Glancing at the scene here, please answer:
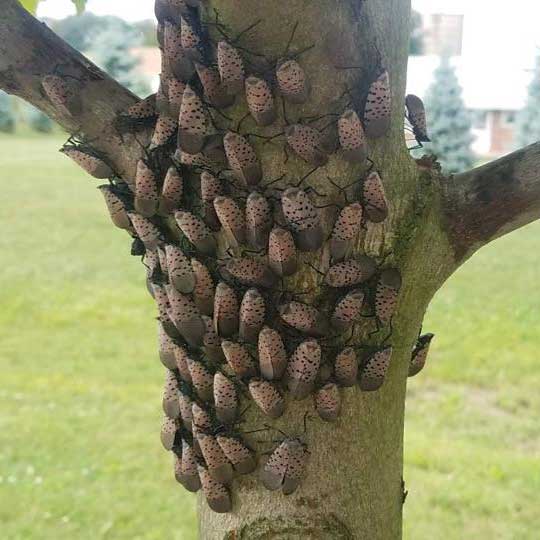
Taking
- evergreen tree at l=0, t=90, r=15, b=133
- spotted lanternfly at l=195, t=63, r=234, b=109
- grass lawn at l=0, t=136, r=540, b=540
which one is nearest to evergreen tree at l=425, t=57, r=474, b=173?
grass lawn at l=0, t=136, r=540, b=540

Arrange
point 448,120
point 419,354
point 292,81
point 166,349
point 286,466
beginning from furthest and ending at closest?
1. point 448,120
2. point 419,354
3. point 166,349
4. point 286,466
5. point 292,81

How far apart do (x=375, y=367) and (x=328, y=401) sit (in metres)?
0.11

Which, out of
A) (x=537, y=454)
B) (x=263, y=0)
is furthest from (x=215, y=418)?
(x=537, y=454)

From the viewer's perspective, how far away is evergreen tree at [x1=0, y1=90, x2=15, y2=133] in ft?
74.8

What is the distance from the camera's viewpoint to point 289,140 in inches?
54.7

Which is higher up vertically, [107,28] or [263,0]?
[107,28]

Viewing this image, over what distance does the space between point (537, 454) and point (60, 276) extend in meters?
6.97

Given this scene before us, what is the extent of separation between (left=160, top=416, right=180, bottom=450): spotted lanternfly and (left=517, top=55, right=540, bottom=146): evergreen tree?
748 inches

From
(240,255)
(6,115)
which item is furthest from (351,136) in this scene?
(6,115)

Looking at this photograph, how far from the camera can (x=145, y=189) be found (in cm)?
151

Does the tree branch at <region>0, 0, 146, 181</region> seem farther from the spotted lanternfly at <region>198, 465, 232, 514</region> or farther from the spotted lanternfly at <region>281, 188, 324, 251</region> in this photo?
the spotted lanternfly at <region>198, 465, 232, 514</region>

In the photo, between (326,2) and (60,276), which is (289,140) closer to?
(326,2)

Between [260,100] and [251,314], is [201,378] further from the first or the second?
[260,100]

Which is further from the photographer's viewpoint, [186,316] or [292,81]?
[186,316]
